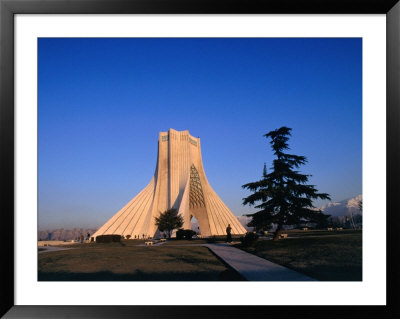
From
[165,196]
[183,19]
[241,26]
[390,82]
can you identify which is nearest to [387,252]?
[390,82]

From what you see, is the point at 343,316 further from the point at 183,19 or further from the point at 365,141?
the point at 183,19

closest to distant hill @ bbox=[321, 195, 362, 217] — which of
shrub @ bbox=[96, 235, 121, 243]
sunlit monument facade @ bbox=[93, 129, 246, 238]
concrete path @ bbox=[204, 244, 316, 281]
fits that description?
sunlit monument facade @ bbox=[93, 129, 246, 238]

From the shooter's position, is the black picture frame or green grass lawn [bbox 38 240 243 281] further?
green grass lawn [bbox 38 240 243 281]

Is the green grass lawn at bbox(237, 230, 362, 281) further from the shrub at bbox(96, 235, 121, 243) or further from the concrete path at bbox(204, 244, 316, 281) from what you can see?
the shrub at bbox(96, 235, 121, 243)

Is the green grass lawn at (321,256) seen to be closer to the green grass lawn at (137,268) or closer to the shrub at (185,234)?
the green grass lawn at (137,268)

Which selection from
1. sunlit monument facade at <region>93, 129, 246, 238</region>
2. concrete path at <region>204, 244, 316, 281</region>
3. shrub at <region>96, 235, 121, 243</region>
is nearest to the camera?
concrete path at <region>204, 244, 316, 281</region>

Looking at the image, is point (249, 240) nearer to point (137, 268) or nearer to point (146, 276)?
point (137, 268)
